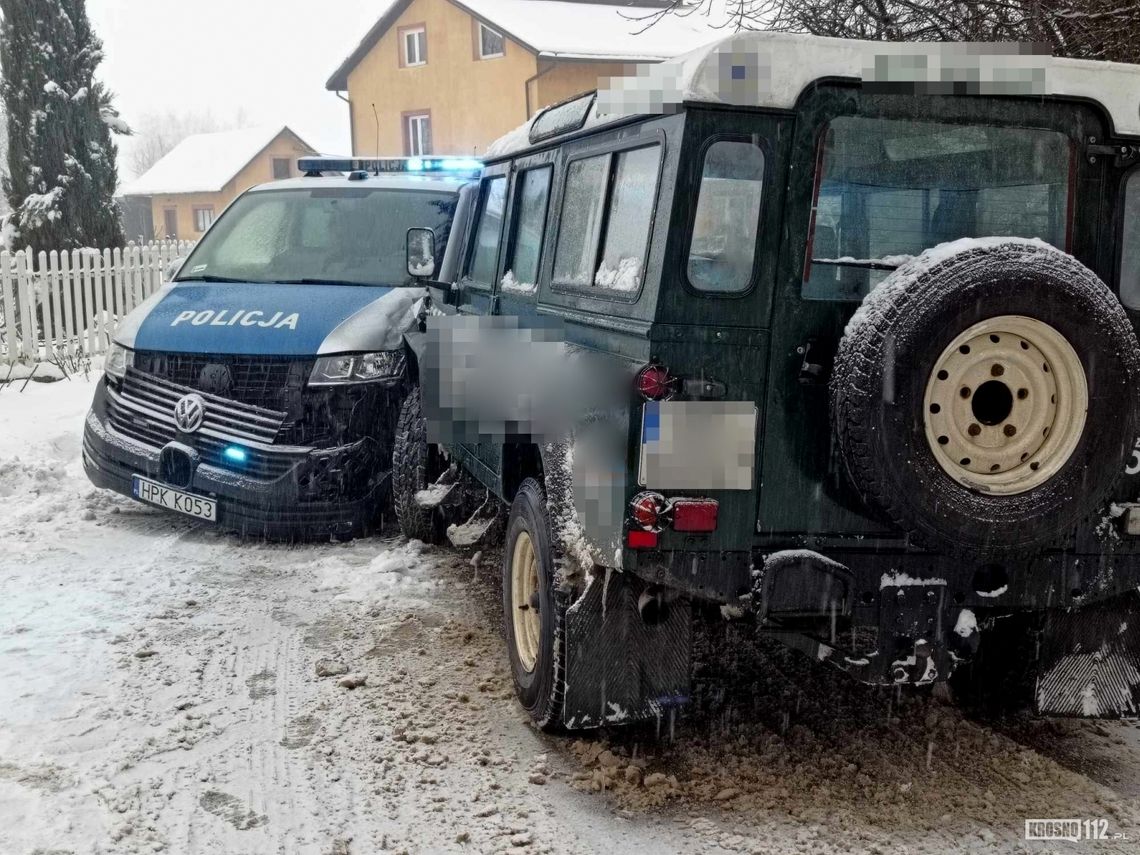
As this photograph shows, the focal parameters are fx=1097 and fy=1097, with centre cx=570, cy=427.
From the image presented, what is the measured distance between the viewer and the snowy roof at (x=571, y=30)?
85.3ft

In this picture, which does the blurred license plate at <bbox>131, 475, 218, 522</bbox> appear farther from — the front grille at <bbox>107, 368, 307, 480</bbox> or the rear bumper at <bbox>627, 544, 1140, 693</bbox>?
the rear bumper at <bbox>627, 544, 1140, 693</bbox>

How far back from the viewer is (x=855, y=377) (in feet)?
10.2

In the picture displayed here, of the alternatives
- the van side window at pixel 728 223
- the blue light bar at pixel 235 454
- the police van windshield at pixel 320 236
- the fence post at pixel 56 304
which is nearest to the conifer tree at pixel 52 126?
the fence post at pixel 56 304

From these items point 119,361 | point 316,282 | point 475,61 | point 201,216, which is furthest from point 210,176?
point 119,361

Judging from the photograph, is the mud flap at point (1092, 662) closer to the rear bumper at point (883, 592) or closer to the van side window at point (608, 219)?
the rear bumper at point (883, 592)

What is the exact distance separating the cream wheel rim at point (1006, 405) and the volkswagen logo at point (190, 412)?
14.9 ft

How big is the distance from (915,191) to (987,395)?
703 mm

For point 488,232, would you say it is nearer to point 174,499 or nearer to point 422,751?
point 174,499

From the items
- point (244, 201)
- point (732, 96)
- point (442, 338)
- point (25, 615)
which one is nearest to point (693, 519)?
point (732, 96)

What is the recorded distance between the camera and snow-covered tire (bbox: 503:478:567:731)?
12.3 ft

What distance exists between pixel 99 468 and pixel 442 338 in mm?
2579

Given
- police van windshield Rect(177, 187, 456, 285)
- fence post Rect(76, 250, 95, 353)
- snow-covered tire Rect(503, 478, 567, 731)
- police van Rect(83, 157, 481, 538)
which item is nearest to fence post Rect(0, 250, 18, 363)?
fence post Rect(76, 250, 95, 353)

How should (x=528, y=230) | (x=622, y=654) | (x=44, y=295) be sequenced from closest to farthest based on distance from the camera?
1. (x=622, y=654)
2. (x=528, y=230)
3. (x=44, y=295)

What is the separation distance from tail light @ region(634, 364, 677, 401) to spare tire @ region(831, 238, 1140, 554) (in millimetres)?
487
